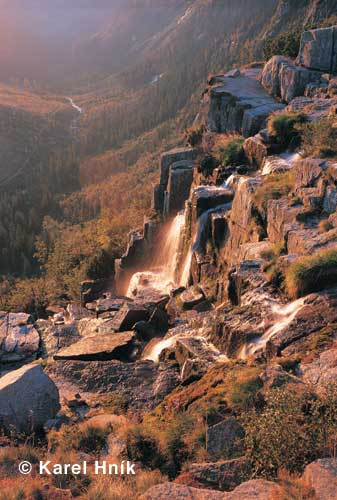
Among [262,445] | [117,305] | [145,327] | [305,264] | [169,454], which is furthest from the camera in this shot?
[117,305]

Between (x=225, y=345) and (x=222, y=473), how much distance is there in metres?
6.01

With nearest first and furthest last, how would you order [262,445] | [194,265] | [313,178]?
[262,445]
[313,178]
[194,265]

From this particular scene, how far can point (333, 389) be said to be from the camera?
791 cm

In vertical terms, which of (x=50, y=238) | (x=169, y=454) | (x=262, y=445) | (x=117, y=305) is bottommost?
(x=50, y=238)

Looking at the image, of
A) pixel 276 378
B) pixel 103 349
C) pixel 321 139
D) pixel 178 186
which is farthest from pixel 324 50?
pixel 276 378

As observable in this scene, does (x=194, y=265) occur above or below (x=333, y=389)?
below

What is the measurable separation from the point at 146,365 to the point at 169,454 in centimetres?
583

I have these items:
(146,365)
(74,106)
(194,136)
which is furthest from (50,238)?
(74,106)

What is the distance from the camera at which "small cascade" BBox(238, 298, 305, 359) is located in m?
11.9

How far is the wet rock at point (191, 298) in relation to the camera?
19.9 meters

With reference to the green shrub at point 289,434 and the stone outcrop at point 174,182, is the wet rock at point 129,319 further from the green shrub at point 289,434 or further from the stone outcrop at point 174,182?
the stone outcrop at point 174,182

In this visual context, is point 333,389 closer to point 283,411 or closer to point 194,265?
point 283,411

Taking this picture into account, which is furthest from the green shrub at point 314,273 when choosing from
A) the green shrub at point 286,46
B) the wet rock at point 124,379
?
the green shrub at point 286,46

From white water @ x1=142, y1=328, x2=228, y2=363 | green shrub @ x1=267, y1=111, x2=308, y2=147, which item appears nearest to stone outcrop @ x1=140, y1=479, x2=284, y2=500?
white water @ x1=142, y1=328, x2=228, y2=363
